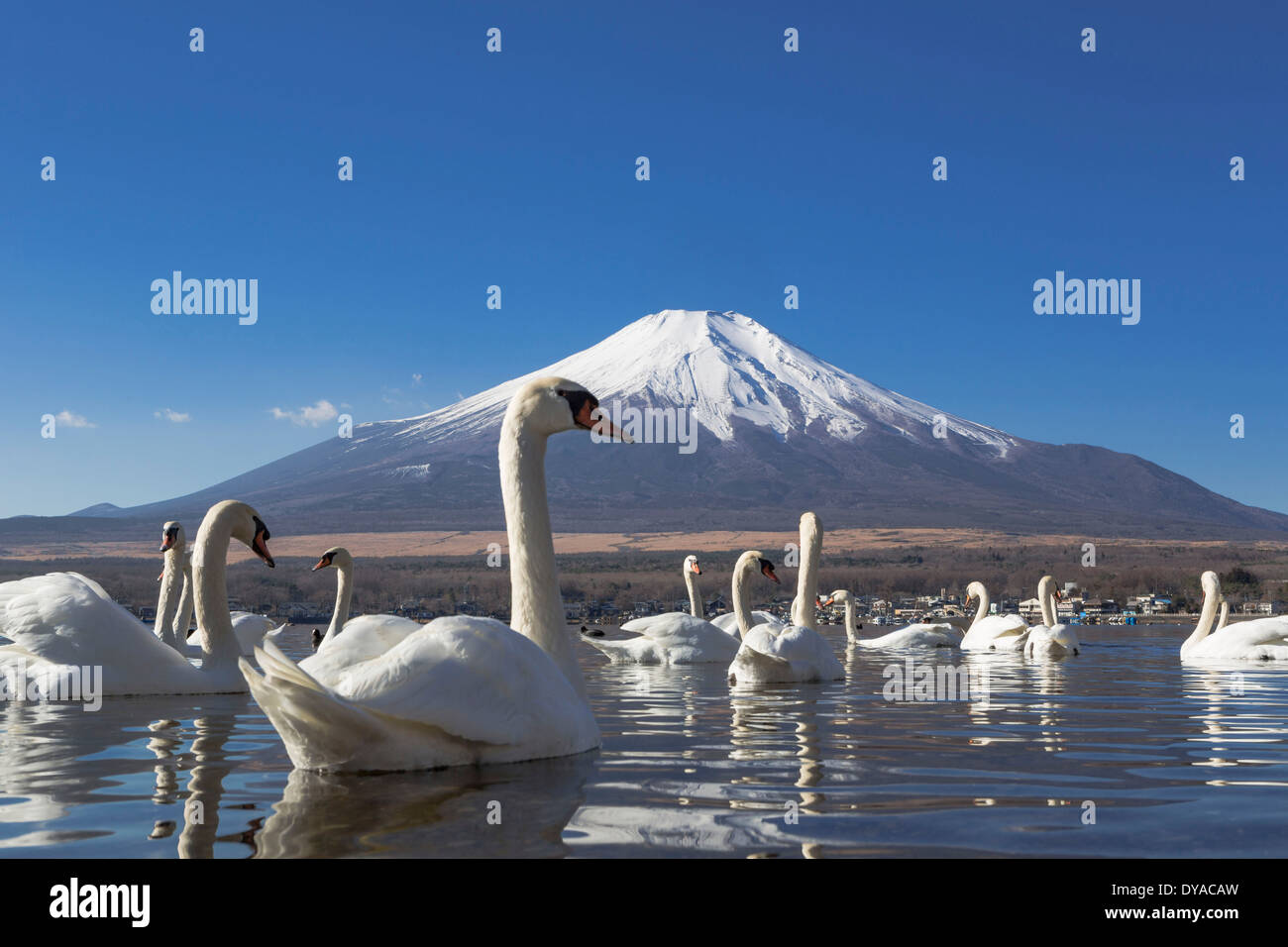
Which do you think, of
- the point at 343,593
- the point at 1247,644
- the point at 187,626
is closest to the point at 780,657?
the point at 343,593

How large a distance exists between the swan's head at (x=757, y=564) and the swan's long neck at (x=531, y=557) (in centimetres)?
930

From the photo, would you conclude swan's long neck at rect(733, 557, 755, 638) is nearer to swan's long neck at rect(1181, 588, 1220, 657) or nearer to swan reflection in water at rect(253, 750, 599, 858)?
swan's long neck at rect(1181, 588, 1220, 657)

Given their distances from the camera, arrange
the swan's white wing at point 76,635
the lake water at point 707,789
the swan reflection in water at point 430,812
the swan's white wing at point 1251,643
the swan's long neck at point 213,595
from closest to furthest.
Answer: the swan reflection in water at point 430,812 < the lake water at point 707,789 < the swan's white wing at point 76,635 < the swan's long neck at point 213,595 < the swan's white wing at point 1251,643

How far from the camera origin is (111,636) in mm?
11180

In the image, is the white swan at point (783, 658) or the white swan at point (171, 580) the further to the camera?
the white swan at point (171, 580)

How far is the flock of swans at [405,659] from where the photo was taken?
6055 mm

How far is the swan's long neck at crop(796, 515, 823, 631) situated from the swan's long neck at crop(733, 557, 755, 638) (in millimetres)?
758

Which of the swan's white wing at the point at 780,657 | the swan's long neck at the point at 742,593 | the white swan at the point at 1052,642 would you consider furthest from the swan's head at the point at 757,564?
the white swan at the point at 1052,642

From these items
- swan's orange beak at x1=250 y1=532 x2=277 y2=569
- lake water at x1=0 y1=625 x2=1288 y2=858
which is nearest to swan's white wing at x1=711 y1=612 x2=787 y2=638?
swan's orange beak at x1=250 y1=532 x2=277 y2=569

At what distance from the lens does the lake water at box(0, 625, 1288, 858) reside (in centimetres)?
490

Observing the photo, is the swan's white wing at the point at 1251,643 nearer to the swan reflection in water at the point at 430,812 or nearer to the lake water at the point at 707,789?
the lake water at the point at 707,789
